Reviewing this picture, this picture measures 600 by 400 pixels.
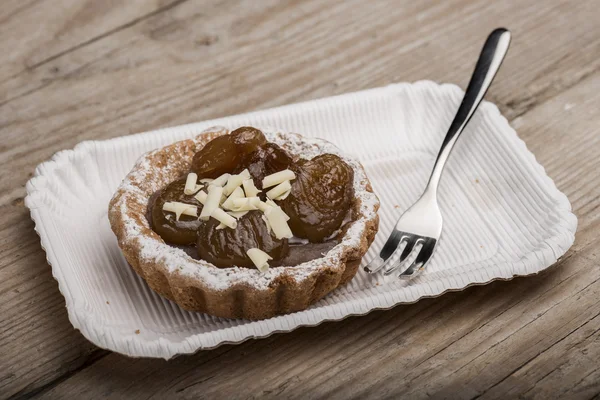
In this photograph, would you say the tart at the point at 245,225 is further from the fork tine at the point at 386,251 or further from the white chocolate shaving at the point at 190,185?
the fork tine at the point at 386,251

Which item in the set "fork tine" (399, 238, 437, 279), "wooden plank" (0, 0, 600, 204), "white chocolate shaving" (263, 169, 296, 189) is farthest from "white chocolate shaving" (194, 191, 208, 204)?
"wooden plank" (0, 0, 600, 204)

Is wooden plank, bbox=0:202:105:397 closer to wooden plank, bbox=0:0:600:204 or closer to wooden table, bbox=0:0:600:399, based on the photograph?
wooden table, bbox=0:0:600:399

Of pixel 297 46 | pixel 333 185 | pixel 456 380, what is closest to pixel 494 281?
pixel 456 380

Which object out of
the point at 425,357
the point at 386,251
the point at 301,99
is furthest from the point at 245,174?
the point at 301,99

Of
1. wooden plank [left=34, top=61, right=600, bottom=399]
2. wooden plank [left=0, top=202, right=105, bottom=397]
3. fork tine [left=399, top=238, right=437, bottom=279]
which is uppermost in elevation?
wooden plank [left=0, top=202, right=105, bottom=397]

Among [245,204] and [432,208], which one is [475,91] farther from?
[245,204]

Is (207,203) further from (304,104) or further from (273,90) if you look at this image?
(273,90)

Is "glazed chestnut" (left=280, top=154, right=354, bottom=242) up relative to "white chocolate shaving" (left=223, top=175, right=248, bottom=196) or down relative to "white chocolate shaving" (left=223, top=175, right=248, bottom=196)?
down
